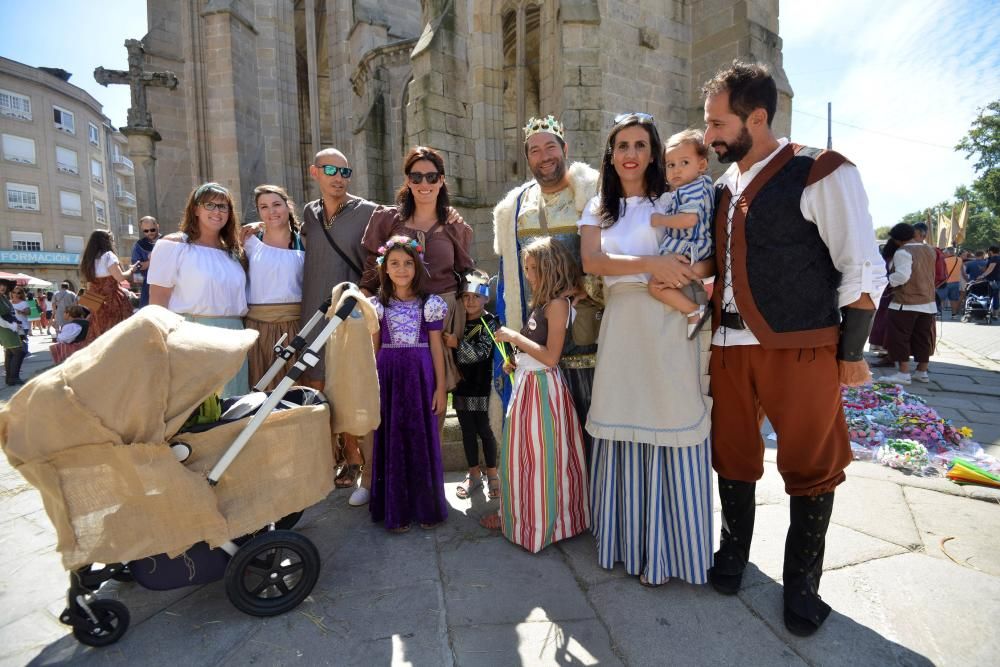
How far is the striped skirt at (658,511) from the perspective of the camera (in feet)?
7.67

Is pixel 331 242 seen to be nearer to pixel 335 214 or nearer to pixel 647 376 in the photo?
pixel 335 214

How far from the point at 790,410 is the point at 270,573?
7.92 feet

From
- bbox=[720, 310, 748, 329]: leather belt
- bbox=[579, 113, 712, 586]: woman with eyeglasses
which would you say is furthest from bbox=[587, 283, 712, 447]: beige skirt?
bbox=[720, 310, 748, 329]: leather belt

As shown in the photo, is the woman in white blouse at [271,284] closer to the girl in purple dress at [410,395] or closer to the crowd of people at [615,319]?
the crowd of people at [615,319]

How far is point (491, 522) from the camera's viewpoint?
3.04m

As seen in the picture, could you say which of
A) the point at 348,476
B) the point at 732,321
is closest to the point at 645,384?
the point at 732,321

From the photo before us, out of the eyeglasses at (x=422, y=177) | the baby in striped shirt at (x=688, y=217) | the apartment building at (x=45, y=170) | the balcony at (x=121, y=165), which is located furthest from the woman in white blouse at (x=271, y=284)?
the balcony at (x=121, y=165)

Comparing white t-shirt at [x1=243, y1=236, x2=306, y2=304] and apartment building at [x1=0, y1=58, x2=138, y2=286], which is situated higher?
apartment building at [x1=0, y1=58, x2=138, y2=286]

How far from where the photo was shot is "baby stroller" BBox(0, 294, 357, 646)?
1754 millimetres

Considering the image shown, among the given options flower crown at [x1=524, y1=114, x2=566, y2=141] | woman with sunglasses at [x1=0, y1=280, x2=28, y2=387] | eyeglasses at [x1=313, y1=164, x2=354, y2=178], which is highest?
flower crown at [x1=524, y1=114, x2=566, y2=141]

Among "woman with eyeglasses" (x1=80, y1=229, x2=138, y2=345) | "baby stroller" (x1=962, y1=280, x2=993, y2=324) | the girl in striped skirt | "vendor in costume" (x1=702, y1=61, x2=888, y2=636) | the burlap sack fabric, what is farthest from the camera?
"baby stroller" (x1=962, y1=280, x2=993, y2=324)

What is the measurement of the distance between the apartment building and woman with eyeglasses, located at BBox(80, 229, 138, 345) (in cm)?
3894

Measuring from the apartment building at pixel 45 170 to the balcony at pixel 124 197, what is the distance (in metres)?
9.64

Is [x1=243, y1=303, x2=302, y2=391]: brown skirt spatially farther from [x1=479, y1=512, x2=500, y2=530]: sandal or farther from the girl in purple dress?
[x1=479, y1=512, x2=500, y2=530]: sandal
